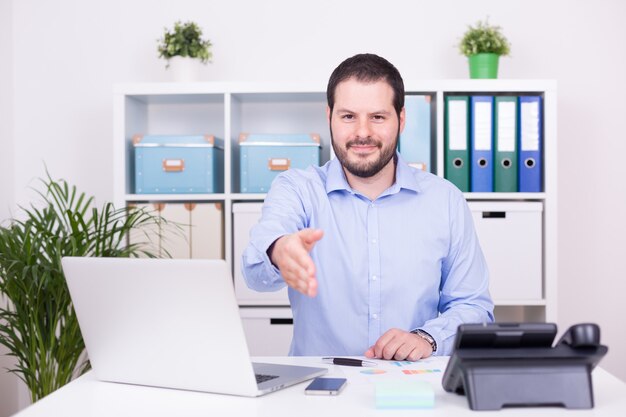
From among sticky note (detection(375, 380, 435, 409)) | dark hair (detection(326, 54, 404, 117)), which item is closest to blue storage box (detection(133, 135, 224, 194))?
dark hair (detection(326, 54, 404, 117))

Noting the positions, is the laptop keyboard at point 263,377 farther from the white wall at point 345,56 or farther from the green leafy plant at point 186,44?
the white wall at point 345,56

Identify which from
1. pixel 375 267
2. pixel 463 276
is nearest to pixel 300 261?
pixel 375 267

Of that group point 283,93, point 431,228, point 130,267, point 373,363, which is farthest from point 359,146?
point 283,93

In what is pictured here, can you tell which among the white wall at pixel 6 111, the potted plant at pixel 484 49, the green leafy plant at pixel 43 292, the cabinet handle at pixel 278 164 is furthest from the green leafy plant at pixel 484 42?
the white wall at pixel 6 111

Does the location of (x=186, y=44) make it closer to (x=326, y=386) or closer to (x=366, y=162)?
(x=366, y=162)

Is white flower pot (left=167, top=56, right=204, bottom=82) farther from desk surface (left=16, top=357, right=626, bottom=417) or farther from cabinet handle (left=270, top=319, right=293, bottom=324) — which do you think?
desk surface (left=16, top=357, right=626, bottom=417)

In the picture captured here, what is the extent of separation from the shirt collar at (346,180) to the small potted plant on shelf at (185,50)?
1.16 meters

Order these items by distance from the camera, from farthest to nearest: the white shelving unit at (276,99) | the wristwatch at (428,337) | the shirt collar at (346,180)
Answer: the white shelving unit at (276,99) → the shirt collar at (346,180) → the wristwatch at (428,337)

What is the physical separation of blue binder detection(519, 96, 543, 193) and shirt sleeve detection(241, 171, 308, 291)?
47.9 inches

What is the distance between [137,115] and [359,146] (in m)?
1.45

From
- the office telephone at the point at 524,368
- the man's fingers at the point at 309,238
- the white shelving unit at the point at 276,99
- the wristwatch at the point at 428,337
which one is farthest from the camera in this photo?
the white shelving unit at the point at 276,99

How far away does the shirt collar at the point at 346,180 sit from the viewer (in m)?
1.94

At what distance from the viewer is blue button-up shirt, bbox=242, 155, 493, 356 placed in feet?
6.14

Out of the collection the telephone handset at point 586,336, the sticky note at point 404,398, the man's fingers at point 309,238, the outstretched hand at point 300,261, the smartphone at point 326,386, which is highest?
the man's fingers at point 309,238
